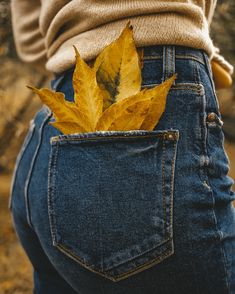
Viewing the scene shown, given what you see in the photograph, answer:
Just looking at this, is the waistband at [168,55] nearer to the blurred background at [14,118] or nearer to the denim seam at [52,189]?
the denim seam at [52,189]

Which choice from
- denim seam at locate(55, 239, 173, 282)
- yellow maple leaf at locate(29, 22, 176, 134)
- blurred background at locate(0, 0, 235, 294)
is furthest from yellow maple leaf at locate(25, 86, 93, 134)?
blurred background at locate(0, 0, 235, 294)

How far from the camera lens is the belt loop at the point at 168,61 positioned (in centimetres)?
88

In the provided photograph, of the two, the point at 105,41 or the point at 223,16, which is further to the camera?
the point at 223,16

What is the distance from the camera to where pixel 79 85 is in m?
0.89

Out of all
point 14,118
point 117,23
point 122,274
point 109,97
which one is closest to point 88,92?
point 109,97

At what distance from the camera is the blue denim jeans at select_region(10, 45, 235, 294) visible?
826mm

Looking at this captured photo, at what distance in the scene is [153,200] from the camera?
0.82m

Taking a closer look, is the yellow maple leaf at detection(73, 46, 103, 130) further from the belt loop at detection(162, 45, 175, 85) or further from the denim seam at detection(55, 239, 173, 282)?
the denim seam at detection(55, 239, 173, 282)

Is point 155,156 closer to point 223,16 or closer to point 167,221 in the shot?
point 167,221

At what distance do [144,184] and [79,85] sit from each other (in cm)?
23

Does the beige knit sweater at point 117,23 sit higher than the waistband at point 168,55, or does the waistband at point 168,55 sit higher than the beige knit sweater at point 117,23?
the beige knit sweater at point 117,23

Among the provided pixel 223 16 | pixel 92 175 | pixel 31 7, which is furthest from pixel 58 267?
pixel 223 16

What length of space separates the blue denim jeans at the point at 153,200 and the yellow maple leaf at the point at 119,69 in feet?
0.10

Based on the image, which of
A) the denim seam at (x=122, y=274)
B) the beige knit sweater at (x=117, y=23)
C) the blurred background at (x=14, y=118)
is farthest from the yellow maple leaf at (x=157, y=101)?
the blurred background at (x=14, y=118)
